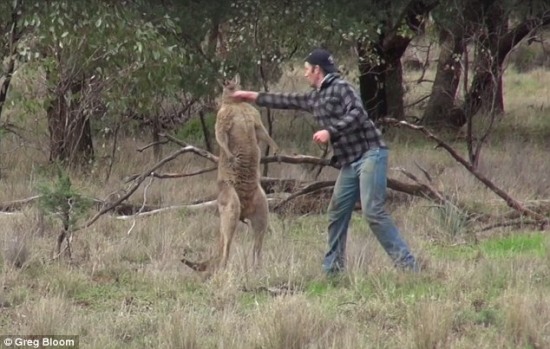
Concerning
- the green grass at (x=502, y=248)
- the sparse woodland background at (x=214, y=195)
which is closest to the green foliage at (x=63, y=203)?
the sparse woodland background at (x=214, y=195)

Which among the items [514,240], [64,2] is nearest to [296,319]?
[514,240]

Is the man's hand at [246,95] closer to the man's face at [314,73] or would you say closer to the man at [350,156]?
the man at [350,156]

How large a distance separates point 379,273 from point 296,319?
196cm

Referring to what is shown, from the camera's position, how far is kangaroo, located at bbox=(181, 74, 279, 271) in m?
9.17

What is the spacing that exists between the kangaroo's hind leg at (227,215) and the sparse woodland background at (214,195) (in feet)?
0.68

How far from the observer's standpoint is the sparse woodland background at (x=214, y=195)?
6953mm

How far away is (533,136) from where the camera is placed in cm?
2014

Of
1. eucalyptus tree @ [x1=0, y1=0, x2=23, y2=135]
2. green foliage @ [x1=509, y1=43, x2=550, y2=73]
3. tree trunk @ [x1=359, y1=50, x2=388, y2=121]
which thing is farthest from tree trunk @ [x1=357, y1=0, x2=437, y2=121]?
green foliage @ [x1=509, y1=43, x2=550, y2=73]

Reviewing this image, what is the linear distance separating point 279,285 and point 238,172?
1.33 metres

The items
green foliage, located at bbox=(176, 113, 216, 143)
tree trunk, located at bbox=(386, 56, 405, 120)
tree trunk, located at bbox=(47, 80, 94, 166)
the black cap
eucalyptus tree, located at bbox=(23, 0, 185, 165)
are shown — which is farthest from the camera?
tree trunk, located at bbox=(386, 56, 405, 120)

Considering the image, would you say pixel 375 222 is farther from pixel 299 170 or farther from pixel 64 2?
pixel 299 170

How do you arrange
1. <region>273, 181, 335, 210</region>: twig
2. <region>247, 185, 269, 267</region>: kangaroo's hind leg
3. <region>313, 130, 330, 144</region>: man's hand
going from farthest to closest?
<region>273, 181, 335, 210</region>: twig
<region>247, 185, 269, 267</region>: kangaroo's hind leg
<region>313, 130, 330, 144</region>: man's hand

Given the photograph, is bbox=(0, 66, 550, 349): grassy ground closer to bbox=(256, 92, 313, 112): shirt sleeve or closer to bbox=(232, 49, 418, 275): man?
bbox=(232, 49, 418, 275): man

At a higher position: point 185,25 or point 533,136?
point 185,25
